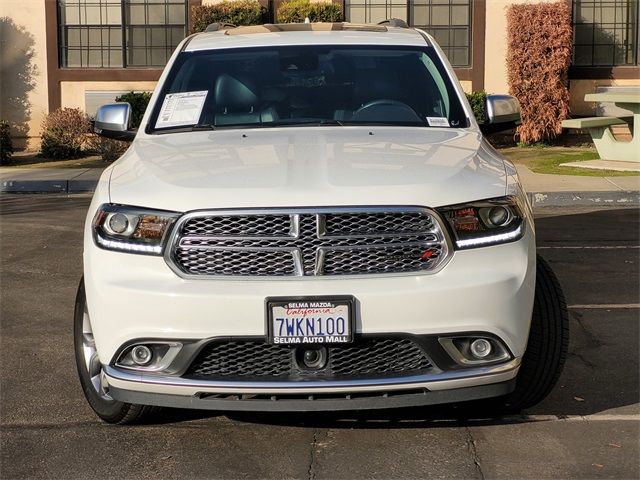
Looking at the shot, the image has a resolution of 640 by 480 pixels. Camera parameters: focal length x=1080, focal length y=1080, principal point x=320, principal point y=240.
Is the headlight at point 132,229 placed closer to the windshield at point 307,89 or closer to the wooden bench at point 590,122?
the windshield at point 307,89

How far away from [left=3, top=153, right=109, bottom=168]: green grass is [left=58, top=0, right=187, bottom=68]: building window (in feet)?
7.84

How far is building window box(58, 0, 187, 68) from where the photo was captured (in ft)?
62.2

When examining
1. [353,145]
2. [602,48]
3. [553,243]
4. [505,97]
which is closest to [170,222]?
[353,145]

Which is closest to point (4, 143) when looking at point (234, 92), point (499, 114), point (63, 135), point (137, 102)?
point (63, 135)

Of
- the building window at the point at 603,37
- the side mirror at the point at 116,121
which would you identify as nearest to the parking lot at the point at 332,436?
the side mirror at the point at 116,121

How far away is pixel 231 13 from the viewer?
709 inches

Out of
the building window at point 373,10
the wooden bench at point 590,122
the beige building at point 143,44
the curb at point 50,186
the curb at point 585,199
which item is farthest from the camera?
the building window at point 373,10

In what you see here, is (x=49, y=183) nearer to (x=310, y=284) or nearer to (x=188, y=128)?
(x=188, y=128)

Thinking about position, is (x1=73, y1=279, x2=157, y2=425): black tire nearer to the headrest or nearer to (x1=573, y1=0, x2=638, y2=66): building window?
the headrest

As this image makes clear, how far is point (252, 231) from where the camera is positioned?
420 cm

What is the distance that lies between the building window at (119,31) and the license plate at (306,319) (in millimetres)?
15563

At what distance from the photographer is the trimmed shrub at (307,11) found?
59.3ft

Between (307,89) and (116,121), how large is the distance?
3.46ft

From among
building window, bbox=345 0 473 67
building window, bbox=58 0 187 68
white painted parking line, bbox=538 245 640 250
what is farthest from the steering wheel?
building window, bbox=58 0 187 68
